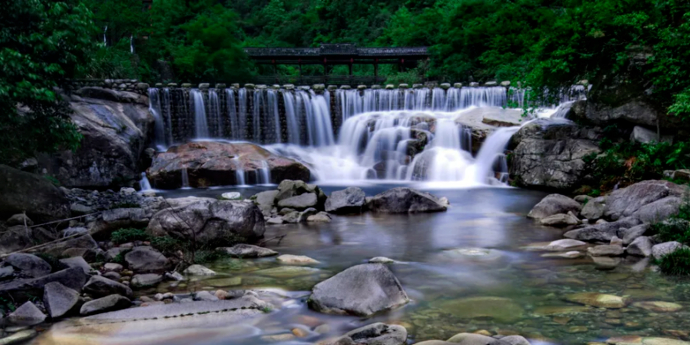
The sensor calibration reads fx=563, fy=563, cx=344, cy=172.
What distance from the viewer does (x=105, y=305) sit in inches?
237

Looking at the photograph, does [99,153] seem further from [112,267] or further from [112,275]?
[112,275]

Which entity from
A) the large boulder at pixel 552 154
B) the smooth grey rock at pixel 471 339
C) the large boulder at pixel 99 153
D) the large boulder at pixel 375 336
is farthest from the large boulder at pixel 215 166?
the smooth grey rock at pixel 471 339

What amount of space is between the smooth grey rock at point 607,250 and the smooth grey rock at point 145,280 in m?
6.31

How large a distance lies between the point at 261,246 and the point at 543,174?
9428 mm

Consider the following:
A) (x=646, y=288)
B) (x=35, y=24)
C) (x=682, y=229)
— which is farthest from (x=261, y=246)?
(x=682, y=229)

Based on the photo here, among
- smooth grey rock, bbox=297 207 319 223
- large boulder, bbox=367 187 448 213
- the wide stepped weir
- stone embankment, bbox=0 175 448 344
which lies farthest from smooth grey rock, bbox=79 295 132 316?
the wide stepped weir

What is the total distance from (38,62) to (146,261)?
384 centimetres

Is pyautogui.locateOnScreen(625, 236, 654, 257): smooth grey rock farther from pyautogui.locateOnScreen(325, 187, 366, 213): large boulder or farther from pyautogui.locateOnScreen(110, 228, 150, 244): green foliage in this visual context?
pyautogui.locateOnScreen(110, 228, 150, 244): green foliage

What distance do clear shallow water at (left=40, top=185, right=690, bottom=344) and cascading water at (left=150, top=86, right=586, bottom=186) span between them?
23.0ft

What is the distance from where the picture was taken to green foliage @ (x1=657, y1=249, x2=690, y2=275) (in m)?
7.28

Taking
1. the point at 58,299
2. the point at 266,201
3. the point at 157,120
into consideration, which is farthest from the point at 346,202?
the point at 157,120

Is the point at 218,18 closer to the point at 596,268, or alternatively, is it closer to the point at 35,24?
the point at 35,24

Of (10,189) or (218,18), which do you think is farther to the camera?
(218,18)

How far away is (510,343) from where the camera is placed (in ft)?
16.1
